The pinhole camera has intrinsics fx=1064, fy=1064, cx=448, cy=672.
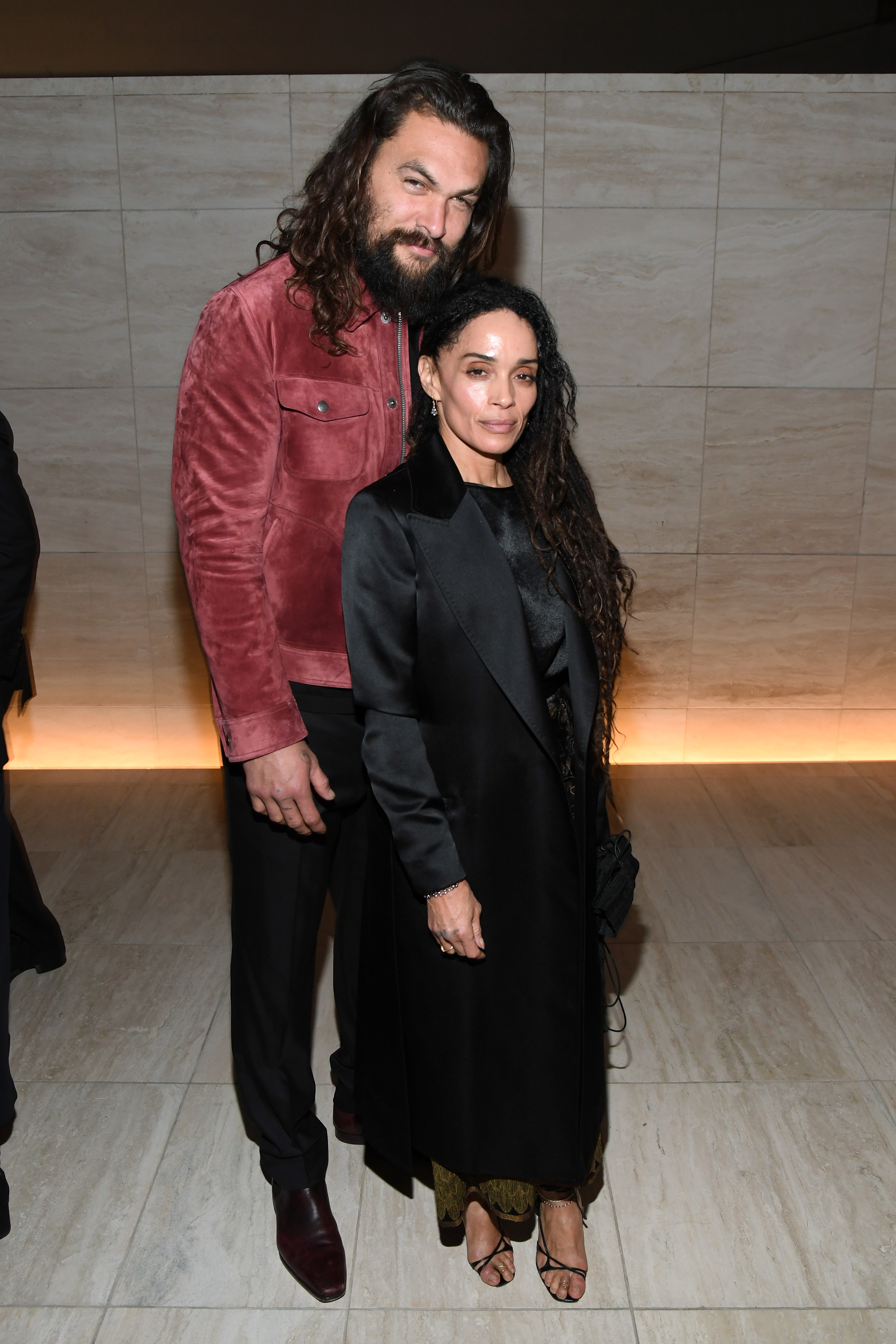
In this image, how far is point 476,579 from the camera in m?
1.62

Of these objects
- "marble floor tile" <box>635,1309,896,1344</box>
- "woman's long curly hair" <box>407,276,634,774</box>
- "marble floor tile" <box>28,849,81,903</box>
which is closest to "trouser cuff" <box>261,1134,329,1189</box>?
"marble floor tile" <box>635,1309,896,1344</box>

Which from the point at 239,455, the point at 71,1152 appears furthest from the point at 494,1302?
the point at 239,455

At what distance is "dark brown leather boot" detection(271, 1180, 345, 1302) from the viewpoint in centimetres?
189

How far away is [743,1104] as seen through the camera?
236 centimetres

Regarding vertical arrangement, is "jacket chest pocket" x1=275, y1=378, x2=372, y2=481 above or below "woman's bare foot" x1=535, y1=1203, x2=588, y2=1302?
above

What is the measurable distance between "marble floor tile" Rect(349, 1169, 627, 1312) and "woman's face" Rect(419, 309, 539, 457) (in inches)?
57.2

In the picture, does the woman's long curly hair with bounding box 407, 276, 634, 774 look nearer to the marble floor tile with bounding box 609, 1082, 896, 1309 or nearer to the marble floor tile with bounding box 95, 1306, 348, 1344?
the marble floor tile with bounding box 609, 1082, 896, 1309

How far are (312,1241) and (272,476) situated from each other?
53.9 inches

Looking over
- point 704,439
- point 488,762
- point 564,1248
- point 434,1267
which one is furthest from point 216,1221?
point 704,439

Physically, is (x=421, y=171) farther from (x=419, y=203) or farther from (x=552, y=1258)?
(x=552, y=1258)

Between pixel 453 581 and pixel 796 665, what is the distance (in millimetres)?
3081

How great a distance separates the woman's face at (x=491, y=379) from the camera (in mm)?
1620

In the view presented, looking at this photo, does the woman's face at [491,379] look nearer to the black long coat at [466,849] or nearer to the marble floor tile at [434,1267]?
the black long coat at [466,849]

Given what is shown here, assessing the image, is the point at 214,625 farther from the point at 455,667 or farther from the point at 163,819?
the point at 163,819
